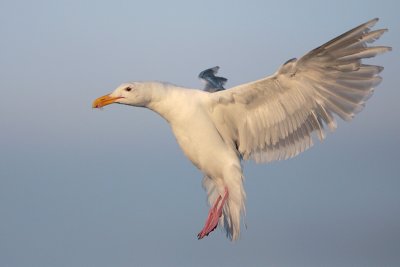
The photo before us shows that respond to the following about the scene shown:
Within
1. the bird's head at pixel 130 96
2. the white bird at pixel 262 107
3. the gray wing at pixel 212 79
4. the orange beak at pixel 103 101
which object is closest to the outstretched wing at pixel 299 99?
the white bird at pixel 262 107

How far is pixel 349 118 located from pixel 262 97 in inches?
45.2

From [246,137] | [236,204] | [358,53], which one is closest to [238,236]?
[236,204]

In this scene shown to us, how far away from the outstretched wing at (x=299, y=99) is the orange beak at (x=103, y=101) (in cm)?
125

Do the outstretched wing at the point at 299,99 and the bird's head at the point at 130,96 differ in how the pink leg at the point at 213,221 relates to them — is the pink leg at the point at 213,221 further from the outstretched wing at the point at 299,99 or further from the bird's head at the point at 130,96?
the bird's head at the point at 130,96

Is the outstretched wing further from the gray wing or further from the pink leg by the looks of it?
the gray wing

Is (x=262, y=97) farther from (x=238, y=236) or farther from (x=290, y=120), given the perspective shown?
(x=238, y=236)

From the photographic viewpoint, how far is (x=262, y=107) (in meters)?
12.1

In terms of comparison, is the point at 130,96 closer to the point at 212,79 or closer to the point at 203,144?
the point at 203,144

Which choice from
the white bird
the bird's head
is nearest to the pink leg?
the white bird

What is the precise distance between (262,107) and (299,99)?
0.47m

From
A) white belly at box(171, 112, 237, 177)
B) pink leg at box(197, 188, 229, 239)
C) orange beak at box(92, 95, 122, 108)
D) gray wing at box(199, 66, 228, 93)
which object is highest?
orange beak at box(92, 95, 122, 108)

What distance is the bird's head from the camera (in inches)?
472

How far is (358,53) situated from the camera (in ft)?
38.2

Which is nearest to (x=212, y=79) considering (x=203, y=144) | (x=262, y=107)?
(x=262, y=107)
